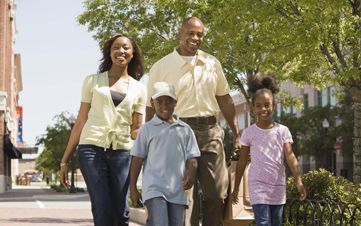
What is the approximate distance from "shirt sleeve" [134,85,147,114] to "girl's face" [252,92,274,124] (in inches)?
41.4

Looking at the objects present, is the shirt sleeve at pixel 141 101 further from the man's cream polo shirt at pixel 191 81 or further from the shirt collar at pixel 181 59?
the shirt collar at pixel 181 59

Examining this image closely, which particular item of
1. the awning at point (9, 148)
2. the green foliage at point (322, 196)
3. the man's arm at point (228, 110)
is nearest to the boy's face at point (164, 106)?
the man's arm at point (228, 110)

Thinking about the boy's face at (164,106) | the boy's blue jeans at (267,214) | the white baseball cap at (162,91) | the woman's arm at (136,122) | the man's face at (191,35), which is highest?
the man's face at (191,35)

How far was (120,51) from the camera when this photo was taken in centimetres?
679

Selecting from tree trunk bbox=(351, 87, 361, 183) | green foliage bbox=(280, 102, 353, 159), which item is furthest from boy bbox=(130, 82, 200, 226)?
green foliage bbox=(280, 102, 353, 159)

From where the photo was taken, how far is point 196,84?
6938 millimetres

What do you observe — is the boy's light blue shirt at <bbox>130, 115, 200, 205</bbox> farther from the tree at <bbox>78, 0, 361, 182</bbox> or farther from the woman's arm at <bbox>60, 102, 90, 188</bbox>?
the tree at <bbox>78, 0, 361, 182</bbox>

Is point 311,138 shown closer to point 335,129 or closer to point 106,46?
point 335,129

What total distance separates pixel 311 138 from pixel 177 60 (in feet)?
156

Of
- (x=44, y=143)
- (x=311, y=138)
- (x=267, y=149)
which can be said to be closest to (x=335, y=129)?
(x=311, y=138)

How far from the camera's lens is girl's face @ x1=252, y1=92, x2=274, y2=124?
7074 millimetres

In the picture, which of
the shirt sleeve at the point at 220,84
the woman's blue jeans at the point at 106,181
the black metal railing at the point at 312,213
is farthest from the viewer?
the black metal railing at the point at 312,213

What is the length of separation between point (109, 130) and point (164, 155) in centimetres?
77

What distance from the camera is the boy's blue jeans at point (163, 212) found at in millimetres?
5926
